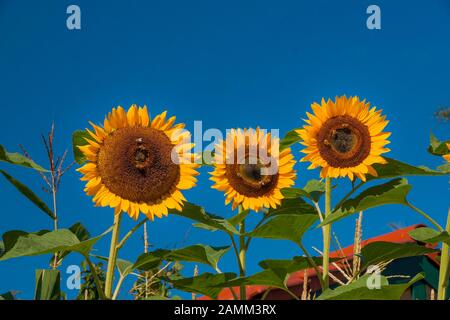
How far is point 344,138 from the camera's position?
363 cm

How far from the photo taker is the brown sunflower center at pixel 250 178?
3.55 metres

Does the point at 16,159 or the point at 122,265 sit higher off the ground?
the point at 16,159

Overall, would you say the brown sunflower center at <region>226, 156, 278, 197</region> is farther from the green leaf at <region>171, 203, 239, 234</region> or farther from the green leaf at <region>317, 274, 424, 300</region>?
the green leaf at <region>317, 274, 424, 300</region>

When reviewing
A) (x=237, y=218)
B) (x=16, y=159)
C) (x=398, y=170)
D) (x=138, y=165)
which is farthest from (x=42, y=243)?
(x=398, y=170)

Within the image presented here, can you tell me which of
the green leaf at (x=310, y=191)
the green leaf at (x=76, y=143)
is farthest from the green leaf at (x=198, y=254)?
the green leaf at (x=76, y=143)

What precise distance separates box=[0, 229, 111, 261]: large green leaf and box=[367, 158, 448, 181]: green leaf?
1701 millimetres

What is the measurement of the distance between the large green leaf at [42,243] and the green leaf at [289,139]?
1.41 metres

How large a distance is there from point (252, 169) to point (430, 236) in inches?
44.9

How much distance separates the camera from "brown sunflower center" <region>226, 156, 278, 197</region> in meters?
3.55

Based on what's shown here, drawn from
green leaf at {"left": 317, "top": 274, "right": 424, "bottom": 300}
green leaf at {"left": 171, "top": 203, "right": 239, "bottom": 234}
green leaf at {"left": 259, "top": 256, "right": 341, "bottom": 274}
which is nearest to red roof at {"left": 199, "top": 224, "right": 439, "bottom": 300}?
green leaf at {"left": 259, "top": 256, "right": 341, "bottom": 274}

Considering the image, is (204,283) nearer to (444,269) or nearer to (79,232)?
(79,232)

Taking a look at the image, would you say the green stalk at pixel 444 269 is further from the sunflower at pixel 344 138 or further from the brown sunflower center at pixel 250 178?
the brown sunflower center at pixel 250 178
